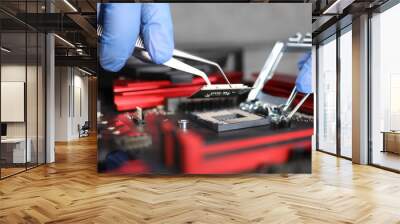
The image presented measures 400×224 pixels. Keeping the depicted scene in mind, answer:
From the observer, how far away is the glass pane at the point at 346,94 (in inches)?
322

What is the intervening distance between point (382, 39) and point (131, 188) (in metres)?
5.33

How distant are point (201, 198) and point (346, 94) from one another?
17.5 feet

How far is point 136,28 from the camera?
579 cm

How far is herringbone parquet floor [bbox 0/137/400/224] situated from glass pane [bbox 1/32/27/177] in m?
0.38

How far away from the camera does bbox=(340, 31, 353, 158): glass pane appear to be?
8.19 m

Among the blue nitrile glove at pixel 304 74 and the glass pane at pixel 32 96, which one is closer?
the blue nitrile glove at pixel 304 74

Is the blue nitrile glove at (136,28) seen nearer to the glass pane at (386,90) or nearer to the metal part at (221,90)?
the metal part at (221,90)

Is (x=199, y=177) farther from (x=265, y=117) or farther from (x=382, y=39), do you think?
(x=382, y=39)

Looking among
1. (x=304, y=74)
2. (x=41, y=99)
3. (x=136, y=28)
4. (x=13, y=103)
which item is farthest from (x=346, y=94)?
(x=13, y=103)

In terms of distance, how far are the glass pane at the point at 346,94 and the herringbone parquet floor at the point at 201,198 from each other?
1868 millimetres

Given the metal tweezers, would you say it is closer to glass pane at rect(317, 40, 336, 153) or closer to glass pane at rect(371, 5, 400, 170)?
glass pane at rect(371, 5, 400, 170)

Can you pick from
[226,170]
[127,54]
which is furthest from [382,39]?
[127,54]

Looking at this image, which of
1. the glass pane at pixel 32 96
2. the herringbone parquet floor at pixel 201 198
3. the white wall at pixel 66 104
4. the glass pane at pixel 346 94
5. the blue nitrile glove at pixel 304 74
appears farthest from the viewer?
the white wall at pixel 66 104

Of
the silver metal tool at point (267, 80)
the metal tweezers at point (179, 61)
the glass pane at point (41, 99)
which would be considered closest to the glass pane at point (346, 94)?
the silver metal tool at point (267, 80)
